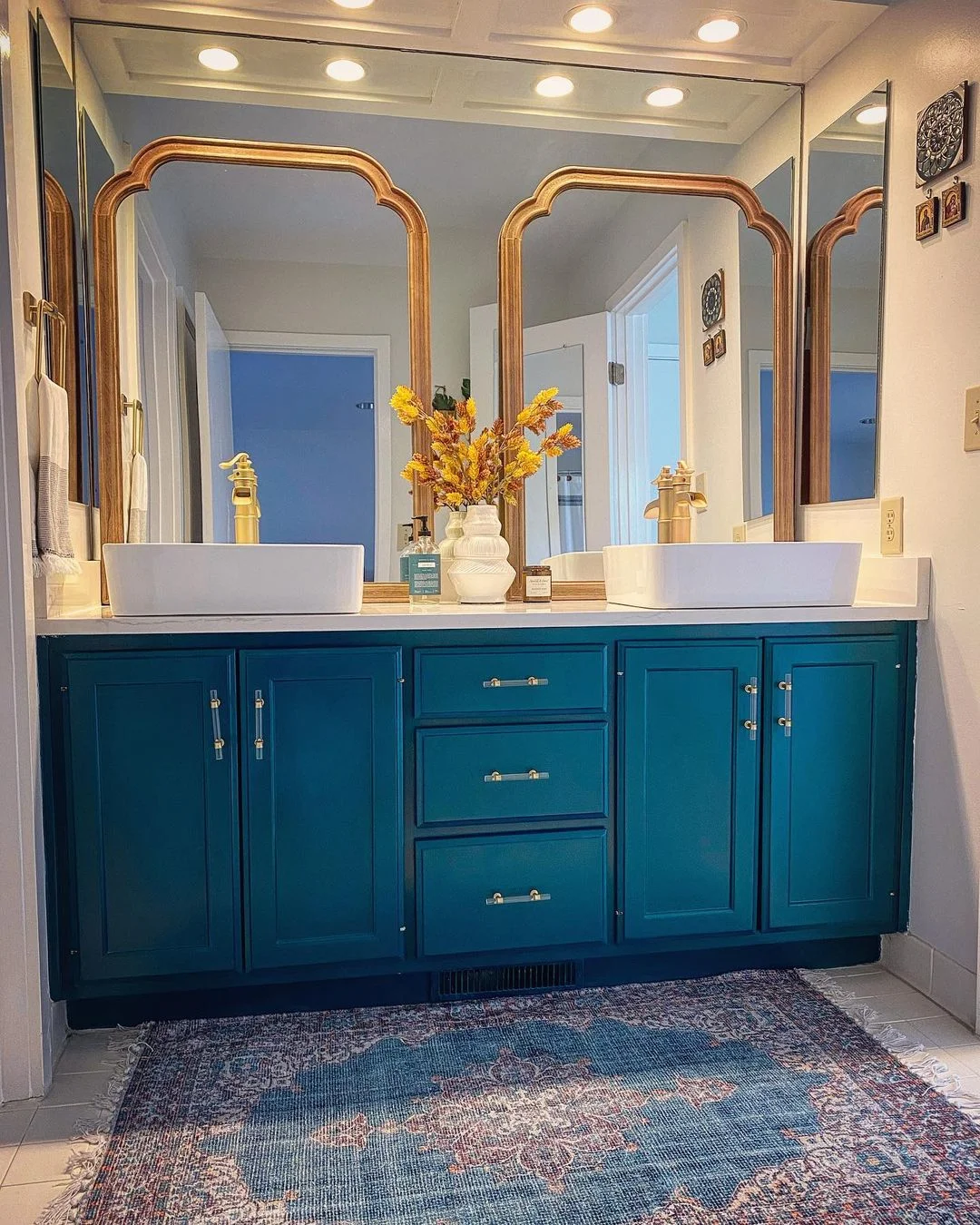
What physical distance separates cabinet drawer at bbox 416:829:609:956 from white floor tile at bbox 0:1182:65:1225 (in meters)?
0.79

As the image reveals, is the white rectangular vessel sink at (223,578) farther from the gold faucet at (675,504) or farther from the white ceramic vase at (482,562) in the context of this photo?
the gold faucet at (675,504)

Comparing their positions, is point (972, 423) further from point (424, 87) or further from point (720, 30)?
point (424, 87)

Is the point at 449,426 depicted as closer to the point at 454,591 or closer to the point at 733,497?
the point at 454,591

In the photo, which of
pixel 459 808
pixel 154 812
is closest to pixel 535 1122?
pixel 459 808

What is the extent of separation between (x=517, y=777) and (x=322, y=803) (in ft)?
1.37

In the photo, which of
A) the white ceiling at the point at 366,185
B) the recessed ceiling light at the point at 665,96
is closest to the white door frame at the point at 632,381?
the white ceiling at the point at 366,185

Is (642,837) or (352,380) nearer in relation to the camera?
(642,837)

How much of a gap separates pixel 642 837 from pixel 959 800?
684mm

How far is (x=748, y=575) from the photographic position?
2.07 meters

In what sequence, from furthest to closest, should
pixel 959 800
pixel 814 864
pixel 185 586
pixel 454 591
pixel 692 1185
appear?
pixel 454 591, pixel 814 864, pixel 959 800, pixel 185 586, pixel 692 1185

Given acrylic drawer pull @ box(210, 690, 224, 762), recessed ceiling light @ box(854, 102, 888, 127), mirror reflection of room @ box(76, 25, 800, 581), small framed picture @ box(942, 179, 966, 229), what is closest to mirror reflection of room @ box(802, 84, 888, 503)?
recessed ceiling light @ box(854, 102, 888, 127)

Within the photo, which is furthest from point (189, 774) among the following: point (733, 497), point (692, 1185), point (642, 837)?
point (733, 497)

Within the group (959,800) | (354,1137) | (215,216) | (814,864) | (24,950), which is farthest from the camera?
(215,216)

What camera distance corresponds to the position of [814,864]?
7.03ft
